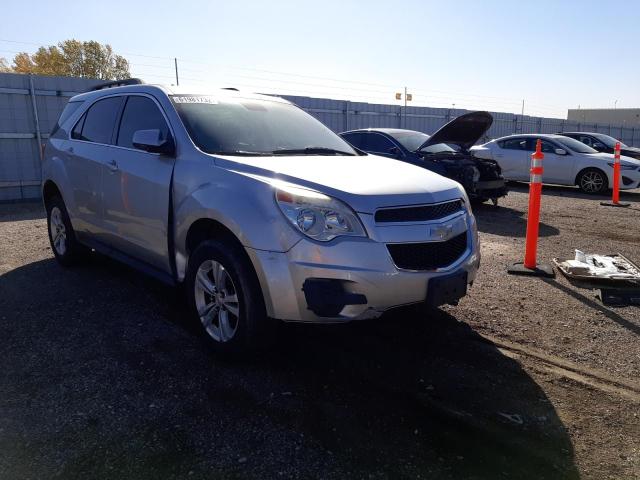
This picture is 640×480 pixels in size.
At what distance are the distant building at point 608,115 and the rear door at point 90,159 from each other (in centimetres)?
5602

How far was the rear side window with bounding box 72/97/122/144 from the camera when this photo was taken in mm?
4910

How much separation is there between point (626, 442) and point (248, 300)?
84.8 inches

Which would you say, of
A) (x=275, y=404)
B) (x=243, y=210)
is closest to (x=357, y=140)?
(x=243, y=210)

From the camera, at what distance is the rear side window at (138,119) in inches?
167

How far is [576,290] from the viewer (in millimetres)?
5047

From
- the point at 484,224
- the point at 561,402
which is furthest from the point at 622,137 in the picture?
the point at 561,402

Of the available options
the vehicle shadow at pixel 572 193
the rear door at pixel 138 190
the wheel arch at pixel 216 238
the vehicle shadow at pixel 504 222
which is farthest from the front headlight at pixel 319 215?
the vehicle shadow at pixel 572 193

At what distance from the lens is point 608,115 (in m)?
57.2

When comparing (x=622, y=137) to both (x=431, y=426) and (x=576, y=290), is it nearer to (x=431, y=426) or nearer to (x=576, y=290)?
(x=576, y=290)

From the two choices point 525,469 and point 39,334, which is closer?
point 525,469

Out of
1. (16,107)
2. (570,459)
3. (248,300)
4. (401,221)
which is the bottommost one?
(570,459)

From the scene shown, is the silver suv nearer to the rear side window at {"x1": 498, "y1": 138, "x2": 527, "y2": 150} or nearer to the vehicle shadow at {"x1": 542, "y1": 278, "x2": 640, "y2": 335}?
the vehicle shadow at {"x1": 542, "y1": 278, "x2": 640, "y2": 335}

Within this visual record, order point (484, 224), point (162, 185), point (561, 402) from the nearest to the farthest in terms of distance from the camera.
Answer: point (561, 402), point (162, 185), point (484, 224)

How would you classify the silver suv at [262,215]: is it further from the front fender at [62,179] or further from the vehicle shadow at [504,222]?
the vehicle shadow at [504,222]
